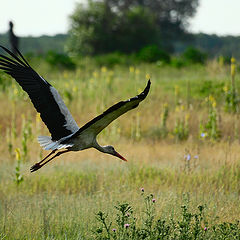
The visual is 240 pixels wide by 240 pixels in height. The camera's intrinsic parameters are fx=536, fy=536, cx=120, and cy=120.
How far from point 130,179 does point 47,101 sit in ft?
7.02

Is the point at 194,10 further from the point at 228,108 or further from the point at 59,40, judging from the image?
the point at 228,108

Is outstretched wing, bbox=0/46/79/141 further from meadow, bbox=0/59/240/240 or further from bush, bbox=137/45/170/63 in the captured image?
bush, bbox=137/45/170/63

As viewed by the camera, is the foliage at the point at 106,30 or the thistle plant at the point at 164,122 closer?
the thistle plant at the point at 164,122

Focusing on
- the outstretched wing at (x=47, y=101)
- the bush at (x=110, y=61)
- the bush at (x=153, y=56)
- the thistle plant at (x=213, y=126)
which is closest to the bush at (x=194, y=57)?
the bush at (x=153, y=56)

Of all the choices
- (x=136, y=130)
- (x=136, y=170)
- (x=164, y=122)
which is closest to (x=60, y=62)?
(x=136, y=130)

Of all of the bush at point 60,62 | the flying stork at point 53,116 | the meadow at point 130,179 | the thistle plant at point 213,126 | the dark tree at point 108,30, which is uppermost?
the dark tree at point 108,30

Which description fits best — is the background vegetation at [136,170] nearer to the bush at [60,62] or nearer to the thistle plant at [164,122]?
the thistle plant at [164,122]

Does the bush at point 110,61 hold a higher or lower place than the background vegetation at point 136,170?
higher

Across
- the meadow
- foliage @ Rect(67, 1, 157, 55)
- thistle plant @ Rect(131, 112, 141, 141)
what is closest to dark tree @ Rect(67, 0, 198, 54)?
foliage @ Rect(67, 1, 157, 55)

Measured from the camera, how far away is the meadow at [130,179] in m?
5.12

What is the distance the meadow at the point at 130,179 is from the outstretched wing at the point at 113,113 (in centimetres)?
76

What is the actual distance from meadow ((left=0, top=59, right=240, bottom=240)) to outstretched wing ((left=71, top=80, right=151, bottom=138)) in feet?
2.50

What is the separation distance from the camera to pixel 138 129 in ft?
33.9

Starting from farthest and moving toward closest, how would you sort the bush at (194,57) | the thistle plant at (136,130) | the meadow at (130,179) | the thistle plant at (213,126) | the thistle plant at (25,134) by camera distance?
the bush at (194,57) < the thistle plant at (136,130) < the thistle plant at (213,126) < the thistle plant at (25,134) < the meadow at (130,179)
